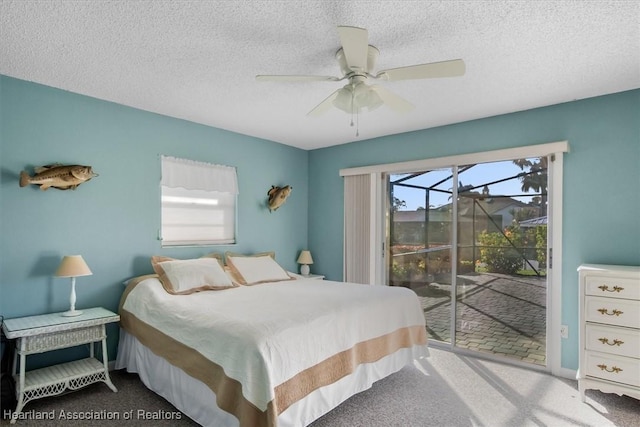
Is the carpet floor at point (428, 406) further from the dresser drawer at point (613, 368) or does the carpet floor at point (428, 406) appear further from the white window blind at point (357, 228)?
the white window blind at point (357, 228)

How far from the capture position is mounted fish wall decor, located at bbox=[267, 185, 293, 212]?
177 inches

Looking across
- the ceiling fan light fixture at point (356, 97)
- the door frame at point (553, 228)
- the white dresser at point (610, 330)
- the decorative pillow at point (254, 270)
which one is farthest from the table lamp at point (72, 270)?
the white dresser at point (610, 330)

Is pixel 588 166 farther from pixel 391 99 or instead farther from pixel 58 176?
pixel 58 176

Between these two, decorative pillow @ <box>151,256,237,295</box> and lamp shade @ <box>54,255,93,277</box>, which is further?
decorative pillow @ <box>151,256,237,295</box>

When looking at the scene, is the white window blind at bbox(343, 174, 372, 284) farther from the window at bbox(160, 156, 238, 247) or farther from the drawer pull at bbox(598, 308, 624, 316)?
the drawer pull at bbox(598, 308, 624, 316)

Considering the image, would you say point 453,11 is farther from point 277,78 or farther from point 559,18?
point 277,78

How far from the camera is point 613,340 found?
2.53 meters

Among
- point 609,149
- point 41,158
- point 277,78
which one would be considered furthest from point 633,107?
point 41,158

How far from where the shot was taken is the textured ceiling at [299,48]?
6.00ft

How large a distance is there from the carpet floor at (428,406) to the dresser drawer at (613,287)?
822 millimetres

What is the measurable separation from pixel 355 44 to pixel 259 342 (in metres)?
1.66

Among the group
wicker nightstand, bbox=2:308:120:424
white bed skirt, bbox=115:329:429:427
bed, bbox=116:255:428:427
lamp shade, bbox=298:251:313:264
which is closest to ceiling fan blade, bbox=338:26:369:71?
bed, bbox=116:255:428:427

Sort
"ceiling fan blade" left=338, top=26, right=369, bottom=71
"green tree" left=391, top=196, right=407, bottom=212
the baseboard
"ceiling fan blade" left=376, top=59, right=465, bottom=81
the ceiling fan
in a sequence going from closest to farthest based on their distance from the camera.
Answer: "ceiling fan blade" left=338, top=26, right=369, bottom=71 < the ceiling fan < "ceiling fan blade" left=376, top=59, right=465, bottom=81 < the baseboard < "green tree" left=391, top=196, right=407, bottom=212

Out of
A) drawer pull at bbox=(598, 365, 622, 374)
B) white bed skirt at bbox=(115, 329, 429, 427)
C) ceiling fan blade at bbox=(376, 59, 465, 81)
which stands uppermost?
ceiling fan blade at bbox=(376, 59, 465, 81)
